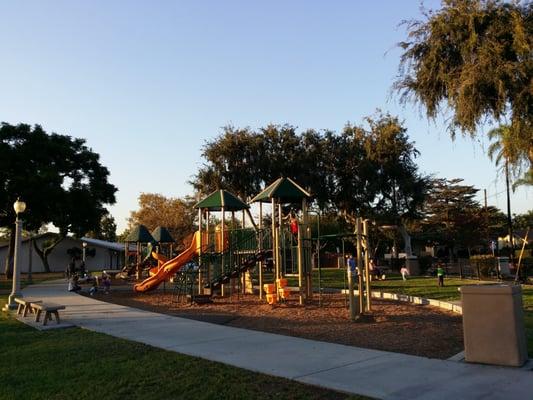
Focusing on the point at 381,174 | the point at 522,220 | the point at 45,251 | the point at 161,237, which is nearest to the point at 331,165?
the point at 381,174

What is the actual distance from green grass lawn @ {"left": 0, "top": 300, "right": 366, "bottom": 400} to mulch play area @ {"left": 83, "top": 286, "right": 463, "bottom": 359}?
308 cm

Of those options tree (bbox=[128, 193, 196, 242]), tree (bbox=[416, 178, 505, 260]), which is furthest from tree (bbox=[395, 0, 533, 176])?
tree (bbox=[128, 193, 196, 242])

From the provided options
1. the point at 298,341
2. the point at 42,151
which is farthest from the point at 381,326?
the point at 42,151

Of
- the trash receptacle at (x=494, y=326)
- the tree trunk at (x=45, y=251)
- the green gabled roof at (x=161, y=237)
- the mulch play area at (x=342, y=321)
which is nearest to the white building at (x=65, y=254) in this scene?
the tree trunk at (x=45, y=251)

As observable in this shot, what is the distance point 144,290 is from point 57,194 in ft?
47.7

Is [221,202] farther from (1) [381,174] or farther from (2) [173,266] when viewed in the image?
(1) [381,174]

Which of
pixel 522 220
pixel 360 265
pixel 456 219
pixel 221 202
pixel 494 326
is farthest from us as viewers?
pixel 522 220

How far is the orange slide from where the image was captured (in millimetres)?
22203

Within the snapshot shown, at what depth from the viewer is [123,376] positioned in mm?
7148

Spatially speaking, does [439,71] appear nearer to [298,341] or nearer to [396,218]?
[298,341]

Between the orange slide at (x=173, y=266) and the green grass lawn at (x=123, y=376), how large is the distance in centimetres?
1243

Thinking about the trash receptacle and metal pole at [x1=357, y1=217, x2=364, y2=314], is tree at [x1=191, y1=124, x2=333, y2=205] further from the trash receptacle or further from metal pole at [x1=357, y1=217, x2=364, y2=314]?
the trash receptacle

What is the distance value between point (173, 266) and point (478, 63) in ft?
46.1

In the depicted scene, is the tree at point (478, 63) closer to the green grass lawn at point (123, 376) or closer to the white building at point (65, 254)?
the green grass lawn at point (123, 376)
